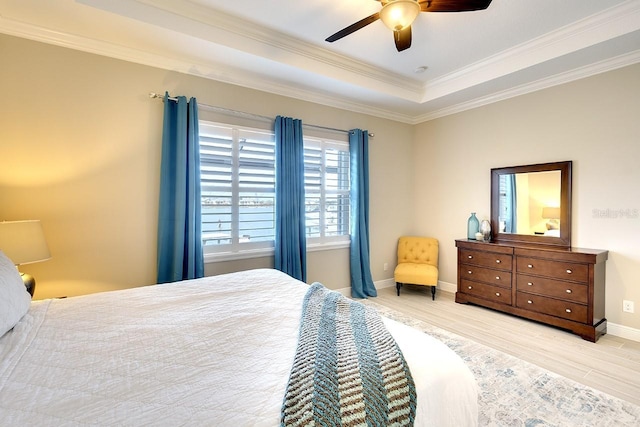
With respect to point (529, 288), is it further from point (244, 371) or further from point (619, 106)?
point (244, 371)

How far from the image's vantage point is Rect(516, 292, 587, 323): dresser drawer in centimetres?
302

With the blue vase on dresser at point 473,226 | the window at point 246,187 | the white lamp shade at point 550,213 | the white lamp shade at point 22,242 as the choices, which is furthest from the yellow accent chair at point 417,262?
the white lamp shade at point 22,242

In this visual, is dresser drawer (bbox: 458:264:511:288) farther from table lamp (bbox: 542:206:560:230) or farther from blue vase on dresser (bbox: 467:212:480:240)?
table lamp (bbox: 542:206:560:230)

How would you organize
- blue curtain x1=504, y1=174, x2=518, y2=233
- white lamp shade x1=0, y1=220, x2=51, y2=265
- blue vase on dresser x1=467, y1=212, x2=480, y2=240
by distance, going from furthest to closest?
blue vase on dresser x1=467, y1=212, x2=480, y2=240
blue curtain x1=504, y1=174, x2=518, y2=233
white lamp shade x1=0, y1=220, x2=51, y2=265

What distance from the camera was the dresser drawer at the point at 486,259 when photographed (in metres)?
3.61

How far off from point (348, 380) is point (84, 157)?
2961 millimetres

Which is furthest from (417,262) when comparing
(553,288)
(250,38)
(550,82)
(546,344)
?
(250,38)

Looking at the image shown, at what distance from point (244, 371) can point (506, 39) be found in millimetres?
3724

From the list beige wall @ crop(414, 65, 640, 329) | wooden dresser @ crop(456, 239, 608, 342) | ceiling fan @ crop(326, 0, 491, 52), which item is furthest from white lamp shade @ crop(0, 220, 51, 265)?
beige wall @ crop(414, 65, 640, 329)

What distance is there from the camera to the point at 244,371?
1062 millimetres

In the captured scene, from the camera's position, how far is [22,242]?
6.73 ft

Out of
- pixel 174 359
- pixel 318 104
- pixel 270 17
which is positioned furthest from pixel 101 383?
pixel 318 104

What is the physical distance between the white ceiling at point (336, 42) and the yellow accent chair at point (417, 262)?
218 centimetres

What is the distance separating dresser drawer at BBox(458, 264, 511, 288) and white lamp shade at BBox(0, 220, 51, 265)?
4.34m
